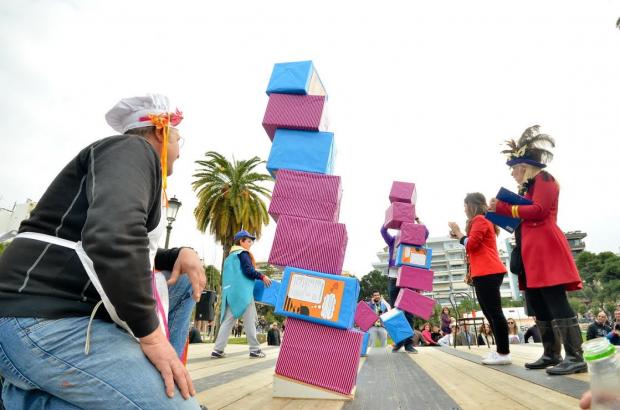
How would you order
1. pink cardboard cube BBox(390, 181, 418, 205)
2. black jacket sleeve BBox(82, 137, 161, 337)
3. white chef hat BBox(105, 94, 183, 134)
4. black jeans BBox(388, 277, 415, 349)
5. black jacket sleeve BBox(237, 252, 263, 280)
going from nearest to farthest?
1. black jacket sleeve BBox(82, 137, 161, 337)
2. white chef hat BBox(105, 94, 183, 134)
3. black jacket sleeve BBox(237, 252, 263, 280)
4. black jeans BBox(388, 277, 415, 349)
5. pink cardboard cube BBox(390, 181, 418, 205)

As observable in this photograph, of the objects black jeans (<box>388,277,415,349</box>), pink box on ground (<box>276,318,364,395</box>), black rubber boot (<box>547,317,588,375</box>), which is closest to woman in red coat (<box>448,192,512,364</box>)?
black rubber boot (<box>547,317,588,375</box>)

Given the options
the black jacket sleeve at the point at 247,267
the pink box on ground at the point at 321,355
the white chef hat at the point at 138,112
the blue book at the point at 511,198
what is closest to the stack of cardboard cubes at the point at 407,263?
the black jacket sleeve at the point at 247,267

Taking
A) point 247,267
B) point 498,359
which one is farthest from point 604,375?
Answer: point 247,267

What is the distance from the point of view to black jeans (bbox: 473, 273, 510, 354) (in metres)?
3.53

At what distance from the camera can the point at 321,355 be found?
242 cm

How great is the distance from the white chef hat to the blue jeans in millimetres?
755

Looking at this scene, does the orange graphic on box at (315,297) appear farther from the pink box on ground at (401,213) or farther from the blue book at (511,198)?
the pink box on ground at (401,213)

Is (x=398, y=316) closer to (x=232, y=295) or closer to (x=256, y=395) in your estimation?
(x=232, y=295)

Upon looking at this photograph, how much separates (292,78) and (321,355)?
87.6 inches

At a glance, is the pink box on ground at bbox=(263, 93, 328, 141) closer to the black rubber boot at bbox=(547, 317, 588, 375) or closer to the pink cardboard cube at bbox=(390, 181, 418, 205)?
the black rubber boot at bbox=(547, 317, 588, 375)

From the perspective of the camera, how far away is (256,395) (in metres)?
2.45

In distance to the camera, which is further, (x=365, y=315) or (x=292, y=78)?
(x=365, y=315)

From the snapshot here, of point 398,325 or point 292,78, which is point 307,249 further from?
point 398,325

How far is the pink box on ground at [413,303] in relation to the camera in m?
6.17
